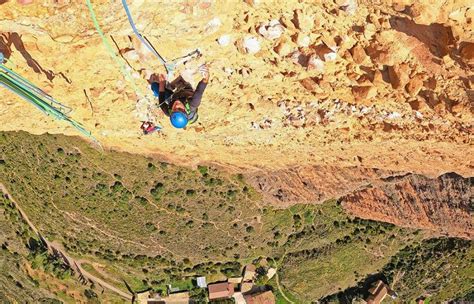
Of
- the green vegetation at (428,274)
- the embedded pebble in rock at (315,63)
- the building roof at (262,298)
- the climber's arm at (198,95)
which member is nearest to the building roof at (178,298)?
the building roof at (262,298)

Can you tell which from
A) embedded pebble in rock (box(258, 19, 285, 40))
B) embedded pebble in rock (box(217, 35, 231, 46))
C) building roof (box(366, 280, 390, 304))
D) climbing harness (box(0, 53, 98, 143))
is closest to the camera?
embedded pebble in rock (box(258, 19, 285, 40))

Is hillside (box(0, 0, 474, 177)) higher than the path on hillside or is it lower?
lower

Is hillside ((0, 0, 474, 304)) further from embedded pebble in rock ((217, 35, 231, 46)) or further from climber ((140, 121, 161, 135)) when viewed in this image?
climber ((140, 121, 161, 135))

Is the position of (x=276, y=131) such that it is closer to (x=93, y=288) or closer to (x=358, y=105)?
(x=358, y=105)

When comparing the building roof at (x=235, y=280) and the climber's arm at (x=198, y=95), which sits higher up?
the building roof at (x=235, y=280)

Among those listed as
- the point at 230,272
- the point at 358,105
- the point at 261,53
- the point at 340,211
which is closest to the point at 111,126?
the point at 261,53

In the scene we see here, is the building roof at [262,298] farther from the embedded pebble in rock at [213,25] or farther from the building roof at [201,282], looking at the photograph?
the embedded pebble in rock at [213,25]

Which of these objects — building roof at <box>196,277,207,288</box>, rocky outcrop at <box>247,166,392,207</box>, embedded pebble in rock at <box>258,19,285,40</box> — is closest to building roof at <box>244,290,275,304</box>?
building roof at <box>196,277,207,288</box>

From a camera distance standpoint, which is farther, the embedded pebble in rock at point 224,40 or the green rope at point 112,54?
the embedded pebble in rock at point 224,40
